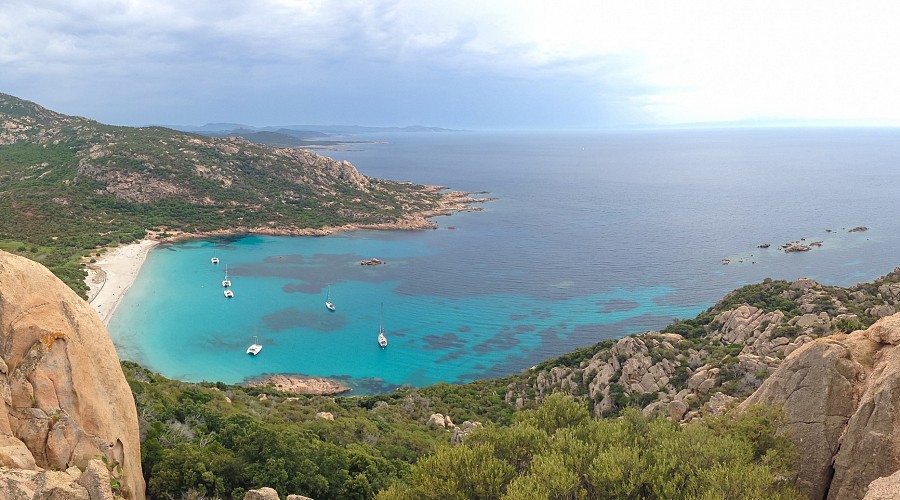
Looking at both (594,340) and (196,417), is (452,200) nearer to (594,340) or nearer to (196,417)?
(594,340)

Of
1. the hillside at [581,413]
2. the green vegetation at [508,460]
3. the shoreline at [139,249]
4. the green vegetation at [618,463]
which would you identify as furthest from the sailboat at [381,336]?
the green vegetation at [618,463]

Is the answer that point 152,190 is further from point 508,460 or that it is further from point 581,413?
point 508,460

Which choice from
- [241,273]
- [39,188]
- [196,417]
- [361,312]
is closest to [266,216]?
[241,273]

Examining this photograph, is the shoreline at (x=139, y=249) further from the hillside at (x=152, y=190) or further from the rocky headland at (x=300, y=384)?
the rocky headland at (x=300, y=384)

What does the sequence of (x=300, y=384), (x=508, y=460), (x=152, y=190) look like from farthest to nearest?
(x=152, y=190) → (x=300, y=384) → (x=508, y=460)

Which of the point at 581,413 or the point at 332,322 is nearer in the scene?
the point at 581,413

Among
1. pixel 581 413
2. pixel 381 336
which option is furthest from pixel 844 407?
pixel 381 336
